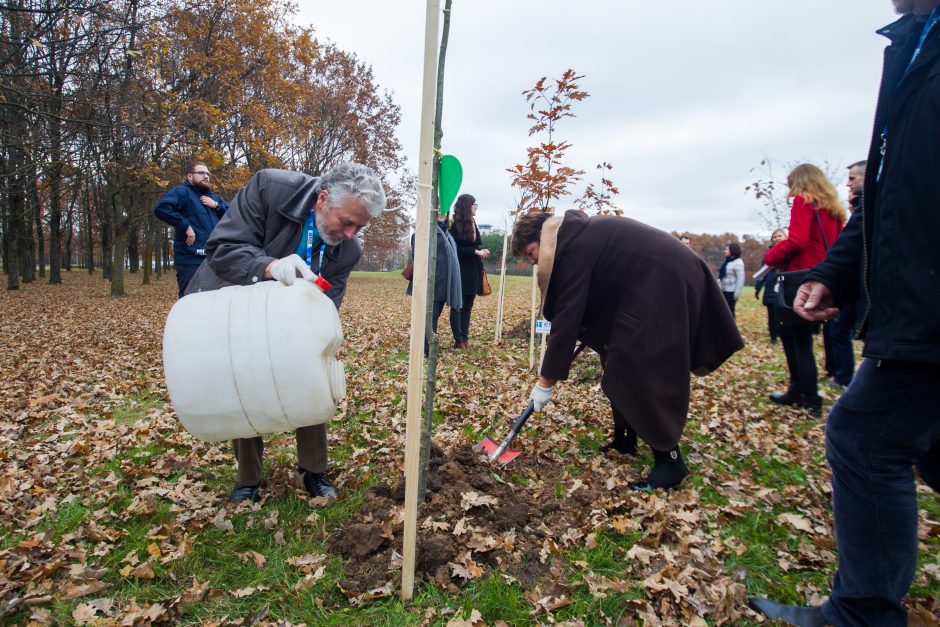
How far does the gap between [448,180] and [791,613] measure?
215 centimetres

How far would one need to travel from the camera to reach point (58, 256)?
19531mm

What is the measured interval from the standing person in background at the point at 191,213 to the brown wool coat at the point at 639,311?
4112 mm

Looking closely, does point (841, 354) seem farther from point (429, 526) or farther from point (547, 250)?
point (429, 526)

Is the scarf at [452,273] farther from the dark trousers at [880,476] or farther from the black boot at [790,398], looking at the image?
the dark trousers at [880,476]

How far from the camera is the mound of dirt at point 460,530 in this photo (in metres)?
2.24

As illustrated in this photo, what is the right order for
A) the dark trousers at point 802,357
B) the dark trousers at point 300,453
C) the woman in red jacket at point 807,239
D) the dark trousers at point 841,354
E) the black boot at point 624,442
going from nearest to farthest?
the dark trousers at point 300,453 → the black boot at point 624,442 → the woman in red jacket at point 807,239 → the dark trousers at point 802,357 → the dark trousers at point 841,354

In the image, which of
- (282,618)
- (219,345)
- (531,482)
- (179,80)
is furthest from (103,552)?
(179,80)

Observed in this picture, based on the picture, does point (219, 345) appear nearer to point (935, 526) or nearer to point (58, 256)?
point (935, 526)

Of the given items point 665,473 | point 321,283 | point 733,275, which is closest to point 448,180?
point 321,283

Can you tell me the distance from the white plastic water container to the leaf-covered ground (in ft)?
2.45

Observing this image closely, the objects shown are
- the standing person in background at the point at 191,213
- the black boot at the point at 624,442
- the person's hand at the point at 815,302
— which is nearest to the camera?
the person's hand at the point at 815,302

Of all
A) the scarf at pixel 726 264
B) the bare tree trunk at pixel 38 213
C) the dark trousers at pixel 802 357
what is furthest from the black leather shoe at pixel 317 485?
the bare tree trunk at pixel 38 213

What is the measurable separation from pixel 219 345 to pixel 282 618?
1119 millimetres

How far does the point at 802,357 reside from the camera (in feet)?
15.0
